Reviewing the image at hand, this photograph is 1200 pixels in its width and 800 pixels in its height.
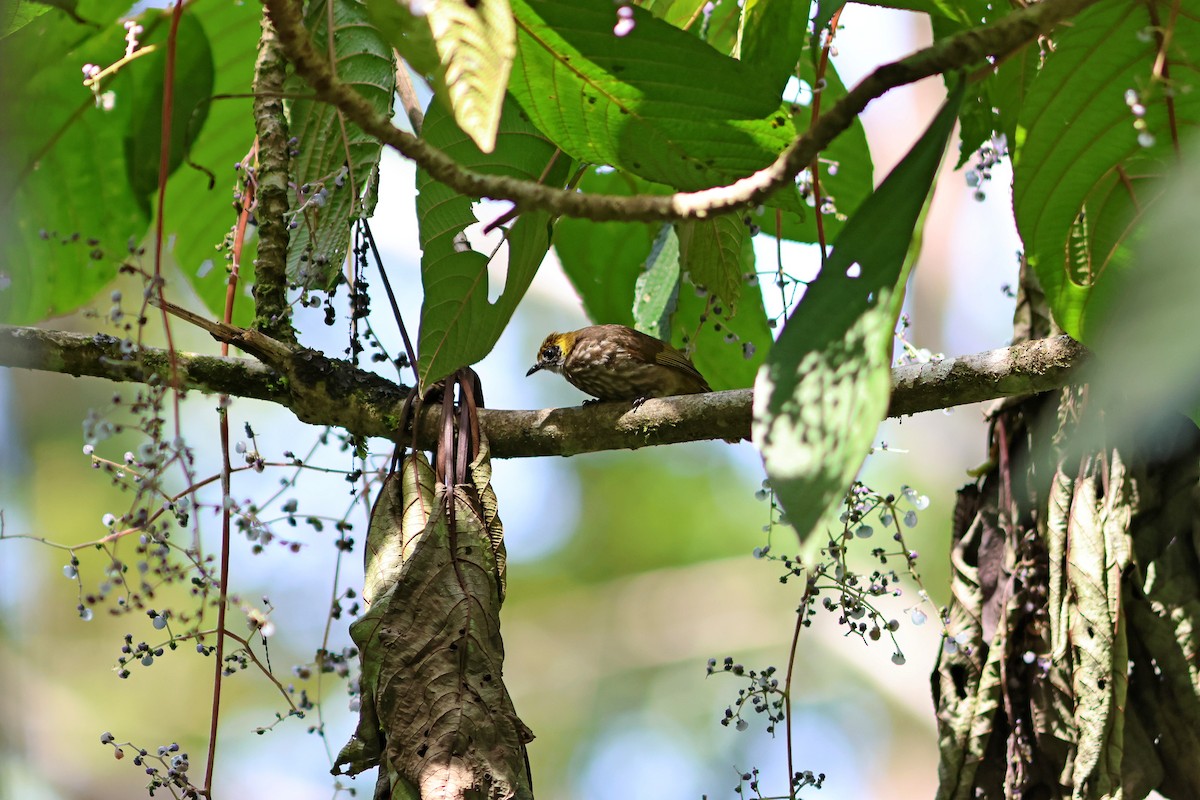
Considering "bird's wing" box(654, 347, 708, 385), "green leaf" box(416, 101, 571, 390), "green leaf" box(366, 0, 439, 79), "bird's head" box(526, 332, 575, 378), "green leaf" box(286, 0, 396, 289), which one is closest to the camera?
"green leaf" box(366, 0, 439, 79)

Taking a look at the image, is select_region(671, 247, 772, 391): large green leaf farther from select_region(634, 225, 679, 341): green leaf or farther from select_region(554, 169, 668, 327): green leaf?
select_region(554, 169, 668, 327): green leaf

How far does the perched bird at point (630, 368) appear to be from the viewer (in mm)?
3244

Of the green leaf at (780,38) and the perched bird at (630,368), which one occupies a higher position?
the perched bird at (630,368)

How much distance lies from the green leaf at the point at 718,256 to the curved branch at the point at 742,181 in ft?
3.09

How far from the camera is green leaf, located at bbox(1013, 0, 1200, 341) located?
1640 mm

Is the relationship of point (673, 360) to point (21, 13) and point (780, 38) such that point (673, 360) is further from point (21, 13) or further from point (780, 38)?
point (21, 13)

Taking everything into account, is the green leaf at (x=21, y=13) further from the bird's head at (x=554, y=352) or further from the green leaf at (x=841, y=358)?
the bird's head at (x=554, y=352)

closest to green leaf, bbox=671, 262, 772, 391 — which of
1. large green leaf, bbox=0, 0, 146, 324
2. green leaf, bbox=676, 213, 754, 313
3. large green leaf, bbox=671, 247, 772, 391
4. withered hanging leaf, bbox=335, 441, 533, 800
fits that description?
large green leaf, bbox=671, 247, 772, 391

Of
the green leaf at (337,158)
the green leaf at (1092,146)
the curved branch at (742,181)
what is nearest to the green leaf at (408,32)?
the curved branch at (742,181)

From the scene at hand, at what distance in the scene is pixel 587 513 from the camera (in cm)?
1094

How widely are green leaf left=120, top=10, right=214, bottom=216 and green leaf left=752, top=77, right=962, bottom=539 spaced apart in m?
1.76

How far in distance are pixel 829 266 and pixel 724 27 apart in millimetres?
1494

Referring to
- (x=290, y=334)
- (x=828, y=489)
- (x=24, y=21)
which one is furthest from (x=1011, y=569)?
(x=24, y=21)

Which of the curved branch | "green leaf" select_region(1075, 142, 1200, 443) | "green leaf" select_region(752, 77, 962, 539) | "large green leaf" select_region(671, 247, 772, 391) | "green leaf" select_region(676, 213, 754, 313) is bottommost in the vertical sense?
"green leaf" select_region(1075, 142, 1200, 443)
